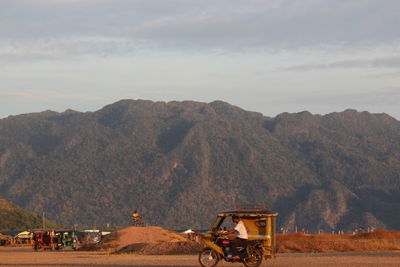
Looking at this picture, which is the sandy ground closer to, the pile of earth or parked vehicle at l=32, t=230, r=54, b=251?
the pile of earth

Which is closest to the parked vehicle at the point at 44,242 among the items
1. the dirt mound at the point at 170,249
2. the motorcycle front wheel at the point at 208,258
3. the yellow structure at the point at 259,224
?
the dirt mound at the point at 170,249

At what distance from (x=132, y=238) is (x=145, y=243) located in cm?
1174

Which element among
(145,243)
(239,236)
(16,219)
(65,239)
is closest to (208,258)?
(239,236)

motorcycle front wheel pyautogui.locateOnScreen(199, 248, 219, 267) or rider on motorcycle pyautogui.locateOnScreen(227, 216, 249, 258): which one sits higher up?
rider on motorcycle pyautogui.locateOnScreen(227, 216, 249, 258)

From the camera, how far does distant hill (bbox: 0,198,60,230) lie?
179125 millimetres

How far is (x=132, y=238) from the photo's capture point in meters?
70.6

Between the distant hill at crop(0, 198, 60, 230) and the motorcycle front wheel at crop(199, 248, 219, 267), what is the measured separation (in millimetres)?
150751

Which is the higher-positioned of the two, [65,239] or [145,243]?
[145,243]

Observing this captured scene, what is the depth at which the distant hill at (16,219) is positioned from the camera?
179 m

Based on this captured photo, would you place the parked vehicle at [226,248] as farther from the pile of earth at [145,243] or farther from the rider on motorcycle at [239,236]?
the pile of earth at [145,243]

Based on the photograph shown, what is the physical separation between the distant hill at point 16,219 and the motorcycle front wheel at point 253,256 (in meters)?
151

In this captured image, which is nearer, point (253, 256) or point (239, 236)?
point (239, 236)

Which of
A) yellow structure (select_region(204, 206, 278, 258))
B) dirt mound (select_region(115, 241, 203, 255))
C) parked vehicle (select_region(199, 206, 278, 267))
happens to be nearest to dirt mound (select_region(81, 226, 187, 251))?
dirt mound (select_region(115, 241, 203, 255))

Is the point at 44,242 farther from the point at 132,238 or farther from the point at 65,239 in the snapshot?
the point at 132,238
